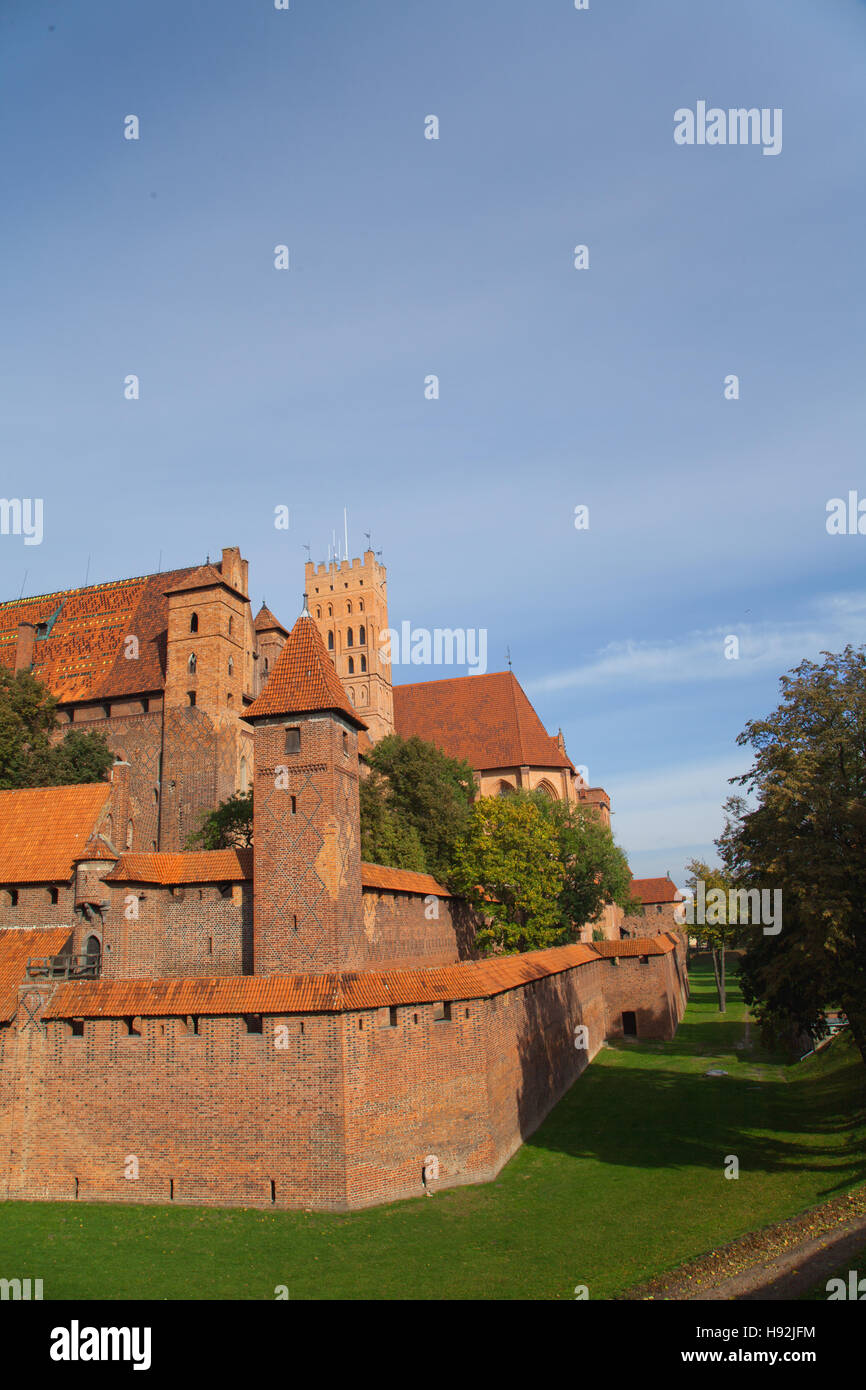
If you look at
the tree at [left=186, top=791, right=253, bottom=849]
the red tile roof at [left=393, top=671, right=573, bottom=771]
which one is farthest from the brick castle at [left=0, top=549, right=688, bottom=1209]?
the red tile roof at [left=393, top=671, right=573, bottom=771]

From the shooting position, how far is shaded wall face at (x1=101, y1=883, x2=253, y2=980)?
23281 mm

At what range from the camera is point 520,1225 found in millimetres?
17844

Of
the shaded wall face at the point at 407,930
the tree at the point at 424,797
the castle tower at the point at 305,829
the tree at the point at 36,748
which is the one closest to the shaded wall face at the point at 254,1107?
the castle tower at the point at 305,829

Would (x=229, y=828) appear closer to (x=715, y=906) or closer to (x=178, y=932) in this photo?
(x=178, y=932)

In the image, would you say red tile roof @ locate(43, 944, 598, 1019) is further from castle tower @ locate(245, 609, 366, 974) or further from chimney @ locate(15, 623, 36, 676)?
chimney @ locate(15, 623, 36, 676)

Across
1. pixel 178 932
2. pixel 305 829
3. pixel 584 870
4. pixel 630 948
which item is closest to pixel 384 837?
pixel 178 932

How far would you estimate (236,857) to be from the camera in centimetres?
2423

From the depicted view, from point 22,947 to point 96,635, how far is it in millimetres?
20175

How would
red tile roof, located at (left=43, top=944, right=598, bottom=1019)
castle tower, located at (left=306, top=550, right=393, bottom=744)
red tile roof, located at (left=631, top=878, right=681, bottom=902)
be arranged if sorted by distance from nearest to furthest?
red tile roof, located at (left=43, top=944, right=598, bottom=1019) → castle tower, located at (left=306, top=550, right=393, bottom=744) → red tile roof, located at (left=631, top=878, right=681, bottom=902)

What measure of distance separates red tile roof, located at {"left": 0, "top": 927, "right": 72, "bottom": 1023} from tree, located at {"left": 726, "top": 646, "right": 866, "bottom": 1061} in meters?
18.4

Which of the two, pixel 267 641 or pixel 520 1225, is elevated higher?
pixel 267 641
